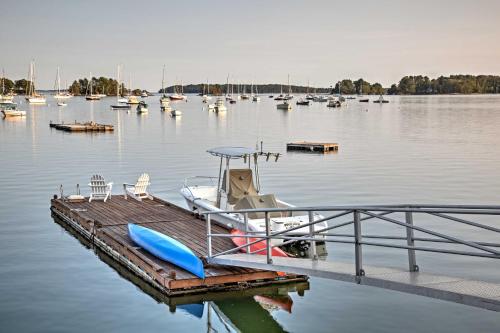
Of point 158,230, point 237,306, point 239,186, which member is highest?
point 239,186

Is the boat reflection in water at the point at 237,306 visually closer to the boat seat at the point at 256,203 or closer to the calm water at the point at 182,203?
the calm water at the point at 182,203

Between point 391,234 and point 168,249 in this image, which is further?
point 391,234

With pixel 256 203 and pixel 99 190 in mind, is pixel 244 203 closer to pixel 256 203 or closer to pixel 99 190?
pixel 256 203

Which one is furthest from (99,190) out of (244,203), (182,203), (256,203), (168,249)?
(168,249)

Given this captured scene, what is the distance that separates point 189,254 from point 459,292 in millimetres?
7932

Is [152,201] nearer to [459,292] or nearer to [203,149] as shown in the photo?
[459,292]

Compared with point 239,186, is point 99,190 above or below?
below

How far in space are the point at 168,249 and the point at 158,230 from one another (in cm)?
392

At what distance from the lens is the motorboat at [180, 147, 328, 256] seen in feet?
71.4

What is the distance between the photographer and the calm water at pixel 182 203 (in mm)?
16578

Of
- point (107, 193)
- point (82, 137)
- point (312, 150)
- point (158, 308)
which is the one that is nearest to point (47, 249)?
point (107, 193)

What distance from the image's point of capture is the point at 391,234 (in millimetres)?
25688

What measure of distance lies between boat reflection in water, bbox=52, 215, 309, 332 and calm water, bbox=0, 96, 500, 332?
1.4 inches

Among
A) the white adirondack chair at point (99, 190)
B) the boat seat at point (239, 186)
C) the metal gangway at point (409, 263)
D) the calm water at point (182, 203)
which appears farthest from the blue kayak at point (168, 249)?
the white adirondack chair at point (99, 190)
